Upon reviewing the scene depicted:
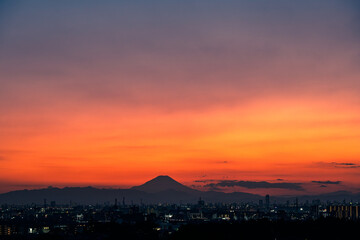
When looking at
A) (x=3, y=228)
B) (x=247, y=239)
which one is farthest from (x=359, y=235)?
(x=3, y=228)

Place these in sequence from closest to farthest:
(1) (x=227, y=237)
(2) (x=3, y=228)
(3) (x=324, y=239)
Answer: (1) (x=227, y=237)
(3) (x=324, y=239)
(2) (x=3, y=228)

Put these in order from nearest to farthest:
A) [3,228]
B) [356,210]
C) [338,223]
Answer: [338,223], [3,228], [356,210]

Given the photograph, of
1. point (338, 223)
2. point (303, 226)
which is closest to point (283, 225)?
point (303, 226)

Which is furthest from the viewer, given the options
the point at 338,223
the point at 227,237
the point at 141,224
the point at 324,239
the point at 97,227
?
the point at 141,224

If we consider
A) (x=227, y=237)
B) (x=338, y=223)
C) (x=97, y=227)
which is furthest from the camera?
(x=97, y=227)

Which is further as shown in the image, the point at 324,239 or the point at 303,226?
the point at 303,226

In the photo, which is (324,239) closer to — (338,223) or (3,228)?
(338,223)

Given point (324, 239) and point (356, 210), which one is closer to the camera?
point (324, 239)

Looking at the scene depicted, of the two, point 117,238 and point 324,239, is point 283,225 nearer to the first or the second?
point 324,239
